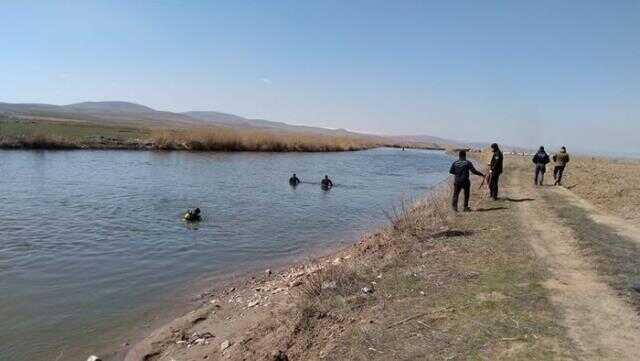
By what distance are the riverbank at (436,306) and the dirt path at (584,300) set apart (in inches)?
0.9

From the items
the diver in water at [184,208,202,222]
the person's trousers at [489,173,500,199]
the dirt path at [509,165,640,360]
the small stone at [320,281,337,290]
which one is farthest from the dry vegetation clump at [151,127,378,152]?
the small stone at [320,281,337,290]

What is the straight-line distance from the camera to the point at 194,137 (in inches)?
2953

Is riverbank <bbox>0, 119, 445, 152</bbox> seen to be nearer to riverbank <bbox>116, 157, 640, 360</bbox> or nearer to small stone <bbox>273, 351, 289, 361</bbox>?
riverbank <bbox>116, 157, 640, 360</bbox>

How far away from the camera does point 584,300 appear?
955cm

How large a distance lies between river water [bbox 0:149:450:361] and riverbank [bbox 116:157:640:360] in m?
1.97

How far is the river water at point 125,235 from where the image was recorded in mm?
11859

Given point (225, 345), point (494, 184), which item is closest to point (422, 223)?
point (494, 184)

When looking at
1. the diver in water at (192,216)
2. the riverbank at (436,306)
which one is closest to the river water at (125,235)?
the diver in water at (192,216)

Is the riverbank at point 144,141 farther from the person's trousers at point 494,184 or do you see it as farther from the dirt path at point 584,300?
the dirt path at point 584,300

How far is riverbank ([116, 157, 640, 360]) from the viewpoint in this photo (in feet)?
26.0

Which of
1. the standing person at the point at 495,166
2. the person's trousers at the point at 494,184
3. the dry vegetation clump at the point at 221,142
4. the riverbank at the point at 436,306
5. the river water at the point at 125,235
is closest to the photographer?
the riverbank at the point at 436,306

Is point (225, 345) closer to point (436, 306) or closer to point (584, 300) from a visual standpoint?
point (436, 306)

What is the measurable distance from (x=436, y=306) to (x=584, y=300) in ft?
8.67

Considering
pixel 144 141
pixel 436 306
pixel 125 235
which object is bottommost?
pixel 125 235
